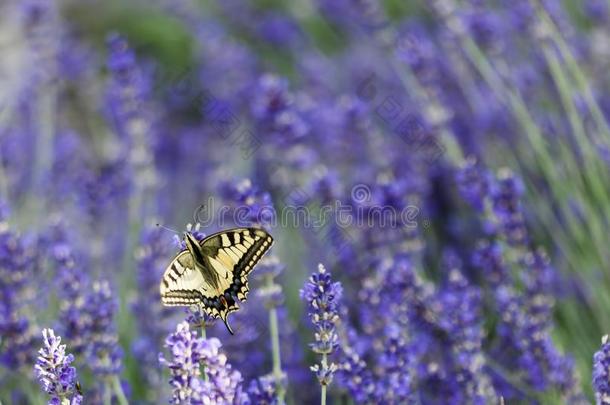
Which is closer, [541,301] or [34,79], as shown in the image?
[541,301]

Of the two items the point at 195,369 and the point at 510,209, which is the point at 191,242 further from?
the point at 510,209

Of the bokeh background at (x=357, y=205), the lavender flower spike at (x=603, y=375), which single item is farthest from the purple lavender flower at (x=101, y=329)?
the lavender flower spike at (x=603, y=375)

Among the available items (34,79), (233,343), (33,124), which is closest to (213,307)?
(233,343)

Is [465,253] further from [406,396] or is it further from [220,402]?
[220,402]

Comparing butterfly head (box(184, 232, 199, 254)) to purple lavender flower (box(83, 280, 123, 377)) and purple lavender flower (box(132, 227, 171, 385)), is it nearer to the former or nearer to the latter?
purple lavender flower (box(83, 280, 123, 377))

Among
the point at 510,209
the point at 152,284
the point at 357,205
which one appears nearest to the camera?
the point at 510,209

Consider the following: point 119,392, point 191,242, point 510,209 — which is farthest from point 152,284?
point 510,209
